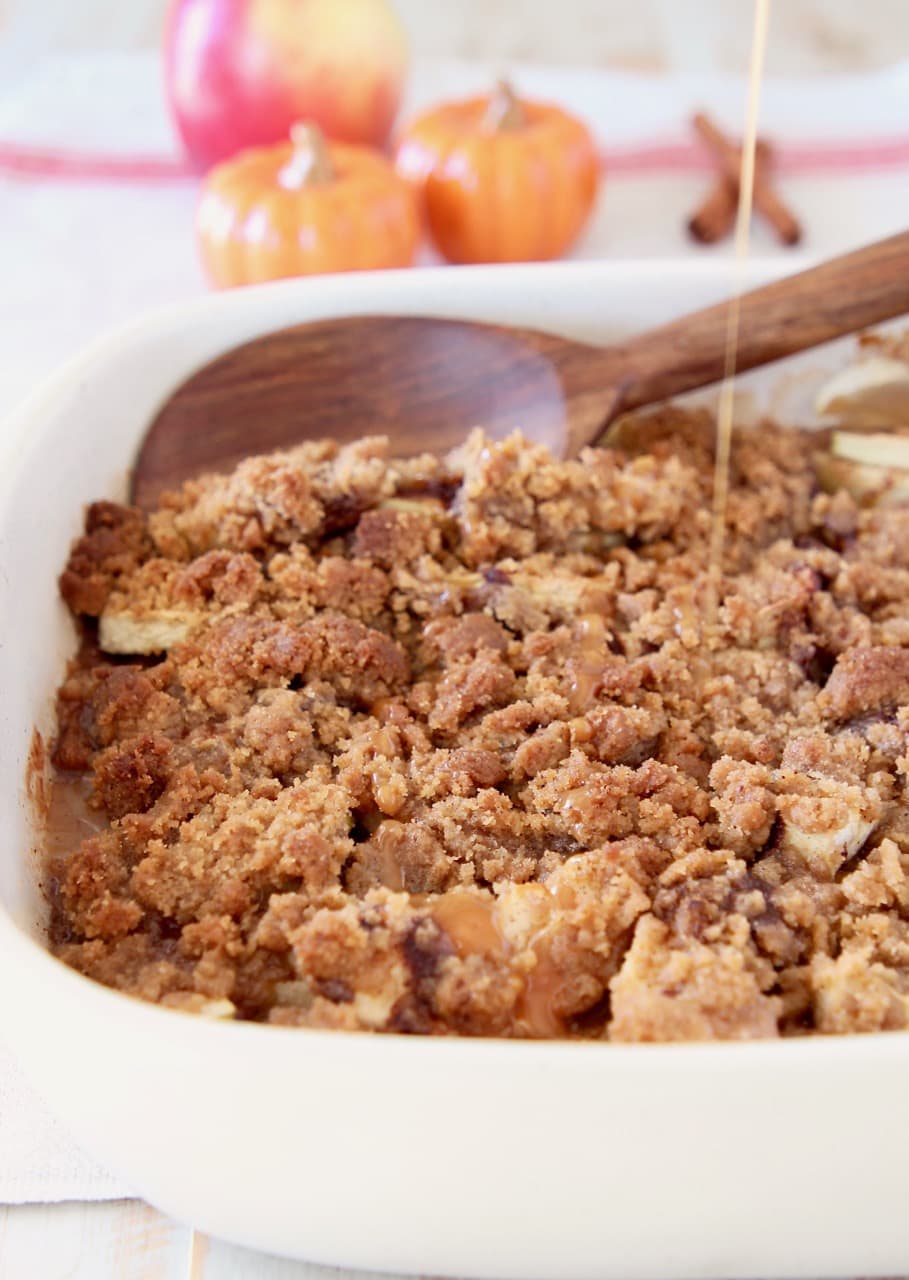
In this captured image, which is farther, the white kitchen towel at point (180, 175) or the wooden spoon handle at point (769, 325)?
the white kitchen towel at point (180, 175)

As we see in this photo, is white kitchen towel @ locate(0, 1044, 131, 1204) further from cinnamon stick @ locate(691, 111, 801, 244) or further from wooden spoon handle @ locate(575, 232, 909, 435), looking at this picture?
cinnamon stick @ locate(691, 111, 801, 244)

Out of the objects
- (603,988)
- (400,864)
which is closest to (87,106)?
(400,864)

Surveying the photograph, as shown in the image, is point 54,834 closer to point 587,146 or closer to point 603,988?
point 603,988

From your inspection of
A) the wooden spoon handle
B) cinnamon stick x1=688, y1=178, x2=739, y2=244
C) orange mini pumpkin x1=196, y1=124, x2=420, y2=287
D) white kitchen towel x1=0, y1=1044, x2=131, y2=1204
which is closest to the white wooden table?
white kitchen towel x1=0, y1=1044, x2=131, y2=1204

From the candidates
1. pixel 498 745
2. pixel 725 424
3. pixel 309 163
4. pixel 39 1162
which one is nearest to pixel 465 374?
pixel 725 424

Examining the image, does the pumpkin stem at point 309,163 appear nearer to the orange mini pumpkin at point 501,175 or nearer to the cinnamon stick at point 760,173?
the orange mini pumpkin at point 501,175

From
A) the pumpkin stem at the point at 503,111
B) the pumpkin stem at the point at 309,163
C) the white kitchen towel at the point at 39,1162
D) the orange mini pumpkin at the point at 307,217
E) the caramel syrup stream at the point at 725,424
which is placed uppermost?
the pumpkin stem at the point at 503,111

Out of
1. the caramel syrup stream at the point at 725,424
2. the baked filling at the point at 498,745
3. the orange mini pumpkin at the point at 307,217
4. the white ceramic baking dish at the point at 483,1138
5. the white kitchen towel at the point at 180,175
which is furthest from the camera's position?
the white kitchen towel at the point at 180,175

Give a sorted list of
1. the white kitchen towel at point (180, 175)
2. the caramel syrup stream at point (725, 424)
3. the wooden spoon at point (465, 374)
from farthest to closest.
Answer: the white kitchen towel at point (180, 175) < the wooden spoon at point (465, 374) < the caramel syrup stream at point (725, 424)

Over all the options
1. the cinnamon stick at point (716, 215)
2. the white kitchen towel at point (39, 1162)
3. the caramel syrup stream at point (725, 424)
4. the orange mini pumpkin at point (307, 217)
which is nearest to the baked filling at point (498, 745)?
the caramel syrup stream at point (725, 424)
